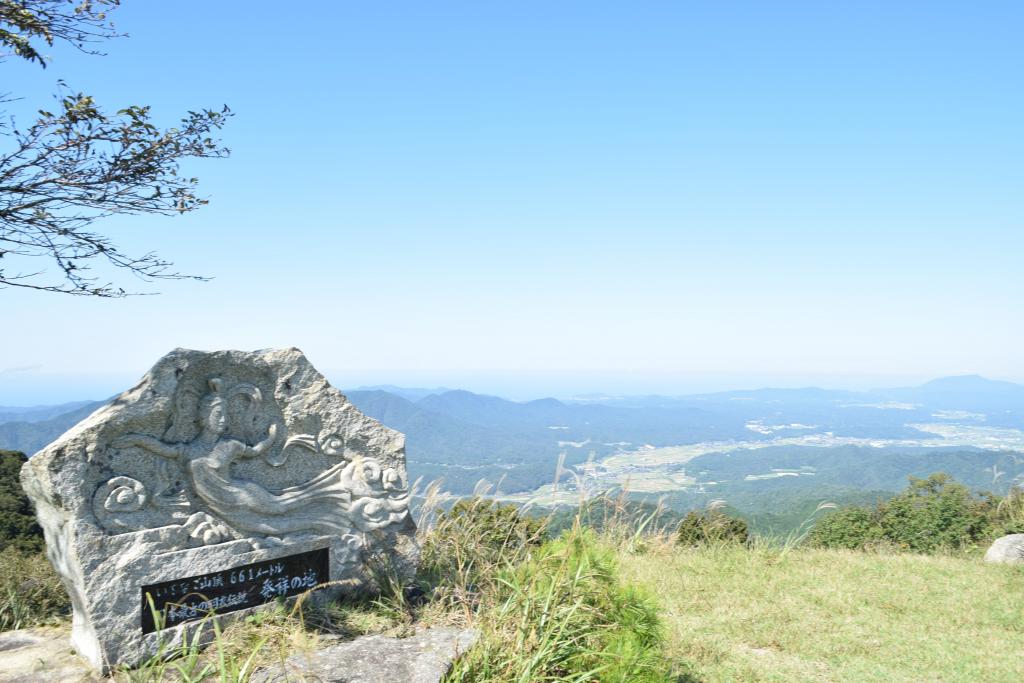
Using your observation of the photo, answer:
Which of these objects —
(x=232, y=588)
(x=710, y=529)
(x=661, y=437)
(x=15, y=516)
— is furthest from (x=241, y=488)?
(x=661, y=437)

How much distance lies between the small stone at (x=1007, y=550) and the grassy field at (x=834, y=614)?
1.08ft

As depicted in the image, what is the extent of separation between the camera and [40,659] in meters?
4.39

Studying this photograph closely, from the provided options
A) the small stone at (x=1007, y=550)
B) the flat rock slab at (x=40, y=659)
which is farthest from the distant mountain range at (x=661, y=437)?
the flat rock slab at (x=40, y=659)

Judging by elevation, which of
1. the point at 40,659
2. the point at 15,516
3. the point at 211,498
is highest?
the point at 211,498

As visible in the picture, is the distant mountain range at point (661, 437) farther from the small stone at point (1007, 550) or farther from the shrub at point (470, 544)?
the small stone at point (1007, 550)

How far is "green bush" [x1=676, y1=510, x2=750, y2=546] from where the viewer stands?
877 cm

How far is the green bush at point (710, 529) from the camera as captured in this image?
877cm

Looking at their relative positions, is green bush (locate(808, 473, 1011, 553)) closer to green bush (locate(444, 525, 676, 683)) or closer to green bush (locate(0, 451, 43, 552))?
green bush (locate(444, 525, 676, 683))

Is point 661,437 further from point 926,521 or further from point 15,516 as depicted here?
point 15,516

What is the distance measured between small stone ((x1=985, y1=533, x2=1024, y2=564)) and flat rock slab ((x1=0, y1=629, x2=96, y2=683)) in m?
9.12

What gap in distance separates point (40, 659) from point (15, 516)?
8.85 ft

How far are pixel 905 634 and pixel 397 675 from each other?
440cm

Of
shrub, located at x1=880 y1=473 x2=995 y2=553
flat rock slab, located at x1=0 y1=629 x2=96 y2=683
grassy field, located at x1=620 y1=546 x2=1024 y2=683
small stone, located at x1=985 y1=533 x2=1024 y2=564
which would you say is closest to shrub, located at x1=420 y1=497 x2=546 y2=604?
grassy field, located at x1=620 y1=546 x2=1024 y2=683

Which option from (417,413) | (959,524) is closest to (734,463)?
(417,413)
